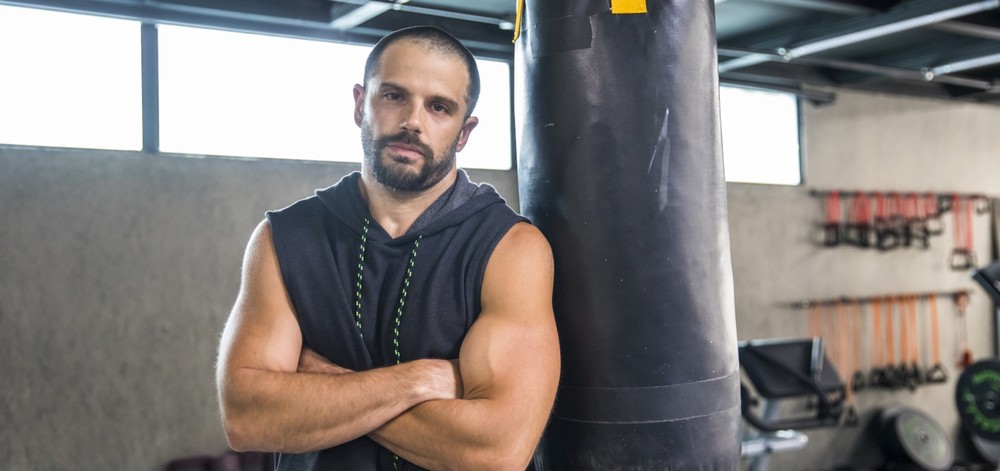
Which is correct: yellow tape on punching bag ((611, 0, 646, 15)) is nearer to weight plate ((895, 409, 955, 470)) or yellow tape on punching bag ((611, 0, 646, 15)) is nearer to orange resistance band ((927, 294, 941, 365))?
weight plate ((895, 409, 955, 470))

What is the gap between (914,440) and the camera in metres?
5.59

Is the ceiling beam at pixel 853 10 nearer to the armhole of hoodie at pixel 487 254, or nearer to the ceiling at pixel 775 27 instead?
the ceiling at pixel 775 27

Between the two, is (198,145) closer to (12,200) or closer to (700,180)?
(12,200)

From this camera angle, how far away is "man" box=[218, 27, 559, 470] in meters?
1.30

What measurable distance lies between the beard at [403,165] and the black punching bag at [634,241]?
0.60 feet

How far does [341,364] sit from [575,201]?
0.45 m

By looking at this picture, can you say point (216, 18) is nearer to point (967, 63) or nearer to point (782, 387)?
point (782, 387)

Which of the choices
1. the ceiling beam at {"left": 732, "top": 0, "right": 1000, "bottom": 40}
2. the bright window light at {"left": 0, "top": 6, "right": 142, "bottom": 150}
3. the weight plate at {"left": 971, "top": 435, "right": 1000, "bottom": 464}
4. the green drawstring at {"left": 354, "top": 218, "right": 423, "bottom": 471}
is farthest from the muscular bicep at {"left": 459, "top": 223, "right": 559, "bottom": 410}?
the weight plate at {"left": 971, "top": 435, "right": 1000, "bottom": 464}

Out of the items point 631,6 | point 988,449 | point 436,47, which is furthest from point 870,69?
point 436,47

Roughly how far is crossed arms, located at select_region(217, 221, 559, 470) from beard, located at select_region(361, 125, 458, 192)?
163 millimetres

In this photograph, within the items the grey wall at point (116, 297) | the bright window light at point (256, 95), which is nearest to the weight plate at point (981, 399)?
the bright window light at point (256, 95)

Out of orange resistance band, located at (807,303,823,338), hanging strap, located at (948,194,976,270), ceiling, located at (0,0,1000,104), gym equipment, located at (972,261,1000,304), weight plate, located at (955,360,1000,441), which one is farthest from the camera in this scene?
hanging strap, located at (948,194,976,270)

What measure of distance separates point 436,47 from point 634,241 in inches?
17.1

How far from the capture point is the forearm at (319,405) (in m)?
1.30
